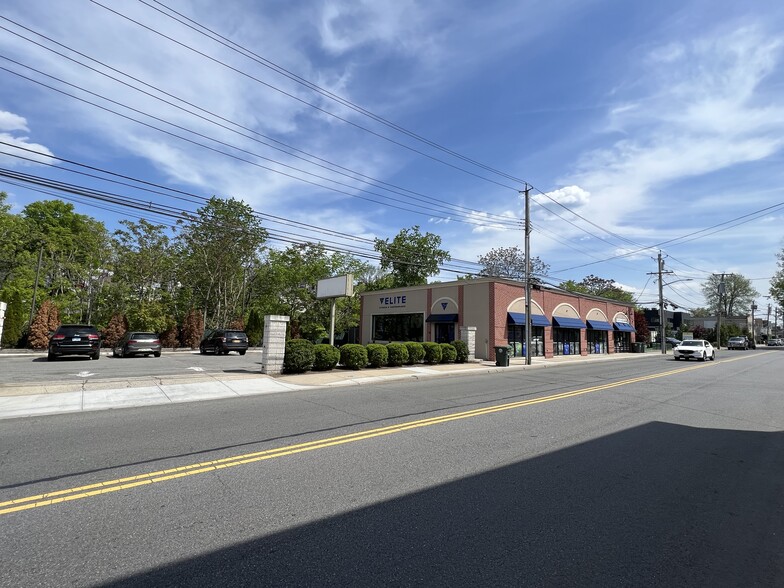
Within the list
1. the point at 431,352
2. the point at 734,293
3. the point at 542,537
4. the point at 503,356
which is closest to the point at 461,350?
the point at 503,356

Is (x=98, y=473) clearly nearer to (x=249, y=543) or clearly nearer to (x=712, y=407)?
(x=249, y=543)

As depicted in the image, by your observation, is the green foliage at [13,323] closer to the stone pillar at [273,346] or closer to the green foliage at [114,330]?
the green foliage at [114,330]

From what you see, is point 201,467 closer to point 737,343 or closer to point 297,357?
point 297,357

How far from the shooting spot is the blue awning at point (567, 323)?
32.8 meters

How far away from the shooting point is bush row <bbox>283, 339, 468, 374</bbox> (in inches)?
611

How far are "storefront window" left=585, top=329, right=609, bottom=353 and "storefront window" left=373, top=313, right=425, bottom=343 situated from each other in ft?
51.6

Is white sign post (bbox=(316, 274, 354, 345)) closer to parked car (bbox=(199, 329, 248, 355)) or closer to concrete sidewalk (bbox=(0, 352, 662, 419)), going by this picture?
concrete sidewalk (bbox=(0, 352, 662, 419))

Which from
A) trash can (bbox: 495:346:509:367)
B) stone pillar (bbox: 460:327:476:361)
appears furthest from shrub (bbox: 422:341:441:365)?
trash can (bbox: 495:346:509:367)

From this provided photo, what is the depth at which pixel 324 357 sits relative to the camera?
16297mm

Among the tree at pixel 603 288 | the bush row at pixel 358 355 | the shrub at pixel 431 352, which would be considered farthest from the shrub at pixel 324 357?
the tree at pixel 603 288

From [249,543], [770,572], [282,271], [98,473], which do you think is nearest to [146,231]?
[282,271]

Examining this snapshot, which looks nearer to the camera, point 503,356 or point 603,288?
point 503,356

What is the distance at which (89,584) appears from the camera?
280 cm

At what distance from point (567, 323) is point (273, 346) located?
83.6 ft
